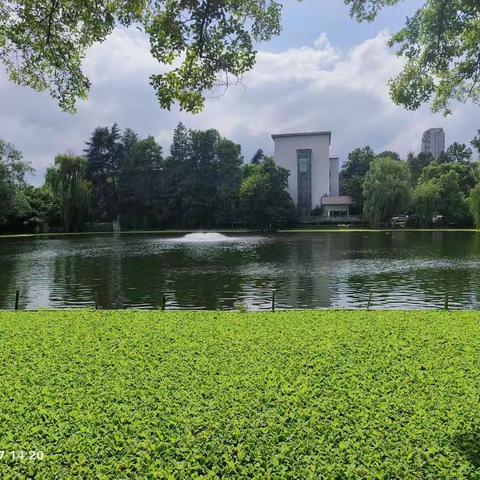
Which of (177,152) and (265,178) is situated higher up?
(177,152)

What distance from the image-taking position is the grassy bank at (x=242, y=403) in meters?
3.54

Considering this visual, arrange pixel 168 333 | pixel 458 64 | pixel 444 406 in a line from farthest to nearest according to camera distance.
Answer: pixel 458 64 → pixel 168 333 → pixel 444 406

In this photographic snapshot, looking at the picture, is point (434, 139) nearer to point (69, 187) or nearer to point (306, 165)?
point (306, 165)

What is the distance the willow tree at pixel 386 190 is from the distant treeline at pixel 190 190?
0.14 meters

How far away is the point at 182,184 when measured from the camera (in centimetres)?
7419

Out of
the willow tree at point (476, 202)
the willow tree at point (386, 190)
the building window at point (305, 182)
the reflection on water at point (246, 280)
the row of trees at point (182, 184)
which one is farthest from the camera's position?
the building window at point (305, 182)

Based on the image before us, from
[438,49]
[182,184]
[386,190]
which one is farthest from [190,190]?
[438,49]

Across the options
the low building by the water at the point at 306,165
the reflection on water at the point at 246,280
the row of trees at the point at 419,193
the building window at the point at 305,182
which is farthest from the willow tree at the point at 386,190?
the reflection on water at the point at 246,280

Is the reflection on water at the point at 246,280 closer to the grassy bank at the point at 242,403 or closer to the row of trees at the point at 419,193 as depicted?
the grassy bank at the point at 242,403

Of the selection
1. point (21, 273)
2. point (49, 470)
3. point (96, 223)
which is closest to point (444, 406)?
point (49, 470)

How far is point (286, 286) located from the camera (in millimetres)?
17703

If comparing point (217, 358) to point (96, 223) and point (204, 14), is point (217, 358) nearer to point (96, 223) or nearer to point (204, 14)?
point (204, 14)

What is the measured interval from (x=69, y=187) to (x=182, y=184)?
18.0 metres

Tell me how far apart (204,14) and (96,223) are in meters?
71.3
